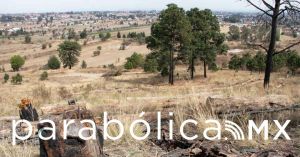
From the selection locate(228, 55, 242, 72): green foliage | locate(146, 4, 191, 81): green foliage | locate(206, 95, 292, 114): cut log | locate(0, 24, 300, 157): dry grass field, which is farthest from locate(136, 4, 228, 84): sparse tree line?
locate(206, 95, 292, 114): cut log

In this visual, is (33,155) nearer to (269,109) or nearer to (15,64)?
(269,109)

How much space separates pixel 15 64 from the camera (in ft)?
298

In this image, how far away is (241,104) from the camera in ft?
22.9

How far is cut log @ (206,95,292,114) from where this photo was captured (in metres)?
6.83

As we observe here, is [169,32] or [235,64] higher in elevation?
[169,32]

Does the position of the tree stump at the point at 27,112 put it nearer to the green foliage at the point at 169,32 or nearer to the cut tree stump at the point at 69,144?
the cut tree stump at the point at 69,144

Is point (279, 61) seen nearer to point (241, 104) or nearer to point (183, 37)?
point (183, 37)

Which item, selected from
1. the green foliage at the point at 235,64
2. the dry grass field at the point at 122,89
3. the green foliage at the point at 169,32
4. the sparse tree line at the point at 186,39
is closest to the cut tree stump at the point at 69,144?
the dry grass field at the point at 122,89

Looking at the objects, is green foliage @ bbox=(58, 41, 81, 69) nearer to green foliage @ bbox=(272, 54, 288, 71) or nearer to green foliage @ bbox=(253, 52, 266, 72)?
green foliage @ bbox=(253, 52, 266, 72)

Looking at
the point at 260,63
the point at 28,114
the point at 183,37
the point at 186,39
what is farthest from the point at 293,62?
the point at 28,114

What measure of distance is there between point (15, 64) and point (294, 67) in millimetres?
58665

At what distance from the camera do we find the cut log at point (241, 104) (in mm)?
6832

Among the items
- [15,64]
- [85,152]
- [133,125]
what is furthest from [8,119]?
[15,64]

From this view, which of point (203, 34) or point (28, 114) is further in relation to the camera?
point (203, 34)
